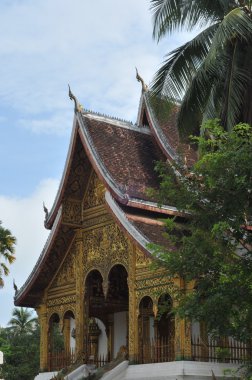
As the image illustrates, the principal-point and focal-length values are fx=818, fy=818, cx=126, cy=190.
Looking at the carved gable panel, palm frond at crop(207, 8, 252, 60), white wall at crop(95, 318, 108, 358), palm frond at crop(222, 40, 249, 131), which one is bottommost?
white wall at crop(95, 318, 108, 358)

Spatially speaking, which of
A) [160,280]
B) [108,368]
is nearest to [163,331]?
[108,368]

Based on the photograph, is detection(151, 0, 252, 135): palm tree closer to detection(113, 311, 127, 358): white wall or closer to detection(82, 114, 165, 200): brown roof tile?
detection(82, 114, 165, 200): brown roof tile

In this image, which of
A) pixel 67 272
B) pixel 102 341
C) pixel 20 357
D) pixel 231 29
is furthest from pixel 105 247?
pixel 20 357

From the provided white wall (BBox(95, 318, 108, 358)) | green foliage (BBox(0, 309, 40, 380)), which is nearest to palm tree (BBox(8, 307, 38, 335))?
green foliage (BBox(0, 309, 40, 380))

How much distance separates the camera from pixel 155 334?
1867cm

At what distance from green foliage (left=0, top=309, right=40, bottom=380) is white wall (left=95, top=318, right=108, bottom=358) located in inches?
549

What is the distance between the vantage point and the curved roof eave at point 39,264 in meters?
19.4

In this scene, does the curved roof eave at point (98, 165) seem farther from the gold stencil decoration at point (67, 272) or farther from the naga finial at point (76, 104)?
the gold stencil decoration at point (67, 272)

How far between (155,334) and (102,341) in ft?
10.7

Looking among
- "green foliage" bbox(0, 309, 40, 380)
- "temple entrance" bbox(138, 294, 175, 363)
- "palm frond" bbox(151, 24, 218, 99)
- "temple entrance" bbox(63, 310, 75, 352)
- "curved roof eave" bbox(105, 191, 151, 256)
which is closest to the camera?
"palm frond" bbox(151, 24, 218, 99)

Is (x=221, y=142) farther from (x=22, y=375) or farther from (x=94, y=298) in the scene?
(x=22, y=375)

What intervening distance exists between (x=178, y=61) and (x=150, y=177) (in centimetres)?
386

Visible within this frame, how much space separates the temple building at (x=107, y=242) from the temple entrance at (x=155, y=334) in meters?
0.02

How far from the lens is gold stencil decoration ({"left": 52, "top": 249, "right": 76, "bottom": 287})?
19.7 metres
